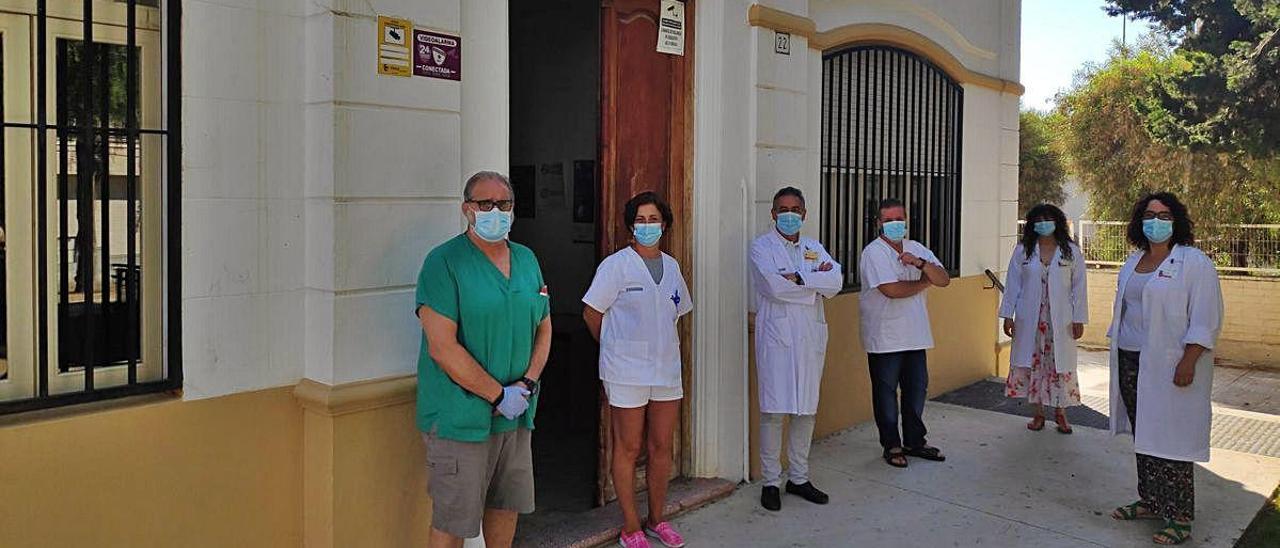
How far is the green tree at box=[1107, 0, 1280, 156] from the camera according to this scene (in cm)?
954

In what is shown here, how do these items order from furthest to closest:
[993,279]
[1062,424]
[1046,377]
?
[993,279] → [1062,424] → [1046,377]

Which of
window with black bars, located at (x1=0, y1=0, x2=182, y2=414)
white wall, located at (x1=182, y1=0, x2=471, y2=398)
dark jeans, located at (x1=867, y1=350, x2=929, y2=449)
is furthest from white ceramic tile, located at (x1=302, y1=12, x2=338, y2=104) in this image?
→ dark jeans, located at (x1=867, y1=350, x2=929, y2=449)

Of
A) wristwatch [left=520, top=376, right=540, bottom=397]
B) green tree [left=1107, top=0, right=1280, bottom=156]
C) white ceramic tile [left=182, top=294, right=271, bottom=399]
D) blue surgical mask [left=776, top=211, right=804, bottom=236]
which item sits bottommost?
wristwatch [left=520, top=376, right=540, bottom=397]

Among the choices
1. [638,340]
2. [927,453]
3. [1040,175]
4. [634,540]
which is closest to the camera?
[638,340]

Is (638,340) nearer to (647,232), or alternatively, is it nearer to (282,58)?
(647,232)

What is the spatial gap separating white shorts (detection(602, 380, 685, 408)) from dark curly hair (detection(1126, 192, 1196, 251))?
2.61 meters

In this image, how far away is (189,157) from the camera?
3424 millimetres

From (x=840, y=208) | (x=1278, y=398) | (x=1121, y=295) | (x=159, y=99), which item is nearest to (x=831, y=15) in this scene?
(x=840, y=208)

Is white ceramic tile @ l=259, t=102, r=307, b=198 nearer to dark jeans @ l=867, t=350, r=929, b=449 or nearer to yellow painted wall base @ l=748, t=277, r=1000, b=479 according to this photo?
yellow painted wall base @ l=748, t=277, r=1000, b=479

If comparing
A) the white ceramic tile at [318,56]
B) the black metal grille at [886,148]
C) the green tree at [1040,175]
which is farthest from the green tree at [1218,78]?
the green tree at [1040,175]

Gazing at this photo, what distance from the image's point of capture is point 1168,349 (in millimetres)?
4688

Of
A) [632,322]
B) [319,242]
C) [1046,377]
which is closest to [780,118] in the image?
[632,322]

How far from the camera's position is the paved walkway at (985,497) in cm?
486

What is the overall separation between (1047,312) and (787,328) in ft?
8.87
